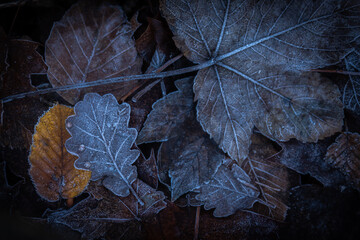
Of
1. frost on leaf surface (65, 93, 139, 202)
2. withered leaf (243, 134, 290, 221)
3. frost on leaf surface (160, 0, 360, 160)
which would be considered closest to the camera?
frost on leaf surface (160, 0, 360, 160)

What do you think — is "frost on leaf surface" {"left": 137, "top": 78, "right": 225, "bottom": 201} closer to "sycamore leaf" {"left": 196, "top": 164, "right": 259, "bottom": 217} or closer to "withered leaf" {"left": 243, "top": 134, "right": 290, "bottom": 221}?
"sycamore leaf" {"left": 196, "top": 164, "right": 259, "bottom": 217}

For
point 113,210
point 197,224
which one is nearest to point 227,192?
point 197,224

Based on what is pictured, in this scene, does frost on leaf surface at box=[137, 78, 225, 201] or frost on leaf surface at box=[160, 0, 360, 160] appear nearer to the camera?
frost on leaf surface at box=[160, 0, 360, 160]

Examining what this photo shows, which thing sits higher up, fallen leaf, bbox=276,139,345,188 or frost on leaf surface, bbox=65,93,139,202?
frost on leaf surface, bbox=65,93,139,202

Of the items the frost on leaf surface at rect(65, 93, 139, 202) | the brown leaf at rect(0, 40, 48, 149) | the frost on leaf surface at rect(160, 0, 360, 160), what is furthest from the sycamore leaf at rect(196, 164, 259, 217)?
the brown leaf at rect(0, 40, 48, 149)

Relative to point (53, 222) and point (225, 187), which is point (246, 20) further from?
point (53, 222)

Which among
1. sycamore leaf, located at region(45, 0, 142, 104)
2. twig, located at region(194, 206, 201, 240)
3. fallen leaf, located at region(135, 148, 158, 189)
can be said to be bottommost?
twig, located at region(194, 206, 201, 240)

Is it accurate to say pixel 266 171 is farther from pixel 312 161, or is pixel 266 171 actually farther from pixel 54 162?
pixel 54 162

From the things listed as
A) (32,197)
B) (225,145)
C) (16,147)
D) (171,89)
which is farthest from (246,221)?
(16,147)
